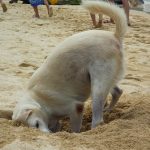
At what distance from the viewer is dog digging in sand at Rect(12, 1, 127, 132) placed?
14.8 feet

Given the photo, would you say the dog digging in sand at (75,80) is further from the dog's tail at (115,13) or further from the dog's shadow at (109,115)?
the dog's shadow at (109,115)

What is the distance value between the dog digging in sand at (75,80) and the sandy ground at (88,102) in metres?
0.20

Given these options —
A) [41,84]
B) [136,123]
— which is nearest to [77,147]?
[136,123]

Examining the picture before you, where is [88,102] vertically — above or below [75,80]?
below

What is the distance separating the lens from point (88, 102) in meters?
5.56

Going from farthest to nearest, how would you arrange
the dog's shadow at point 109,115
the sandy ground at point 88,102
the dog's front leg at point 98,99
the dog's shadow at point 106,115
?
the dog's shadow at point 109,115 < the dog's shadow at point 106,115 < the dog's front leg at point 98,99 < the sandy ground at point 88,102

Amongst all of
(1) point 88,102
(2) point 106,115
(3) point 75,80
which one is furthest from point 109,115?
(3) point 75,80

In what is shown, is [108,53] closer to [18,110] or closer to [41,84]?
[41,84]

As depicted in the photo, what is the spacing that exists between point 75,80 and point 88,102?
100cm

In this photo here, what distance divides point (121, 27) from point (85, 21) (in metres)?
7.84

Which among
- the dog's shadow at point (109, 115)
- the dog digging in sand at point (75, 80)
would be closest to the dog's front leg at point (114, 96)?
the dog's shadow at point (109, 115)

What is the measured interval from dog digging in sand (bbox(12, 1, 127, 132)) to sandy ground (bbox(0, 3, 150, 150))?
8.0 inches

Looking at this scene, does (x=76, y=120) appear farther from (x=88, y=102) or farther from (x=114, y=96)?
(x=88, y=102)

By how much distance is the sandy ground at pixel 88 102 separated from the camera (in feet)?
12.2
